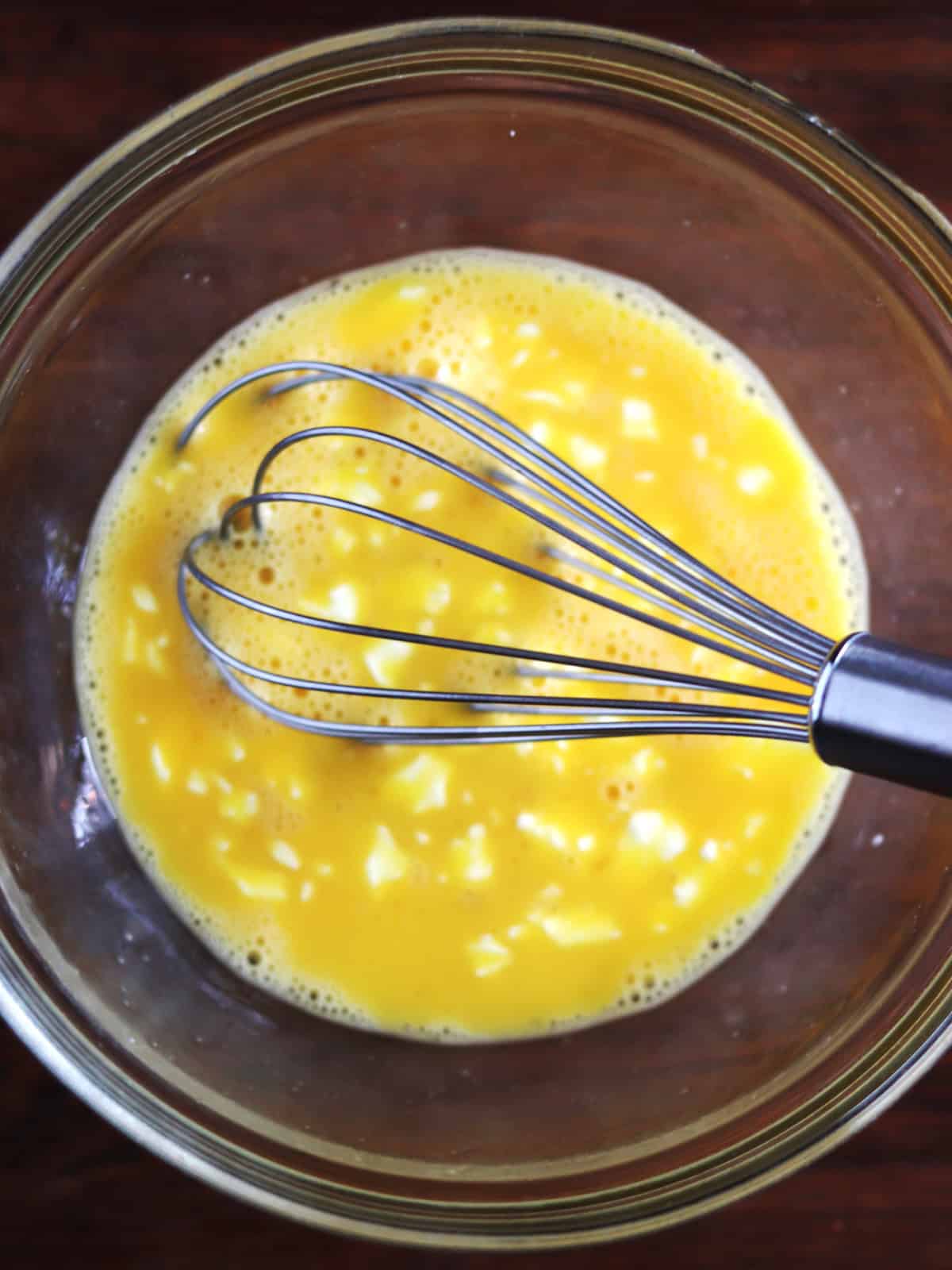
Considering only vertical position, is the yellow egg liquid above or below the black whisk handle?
above

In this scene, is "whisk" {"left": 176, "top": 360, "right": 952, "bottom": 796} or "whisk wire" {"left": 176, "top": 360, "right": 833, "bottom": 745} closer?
"whisk" {"left": 176, "top": 360, "right": 952, "bottom": 796}

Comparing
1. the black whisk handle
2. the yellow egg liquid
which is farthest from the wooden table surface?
the black whisk handle

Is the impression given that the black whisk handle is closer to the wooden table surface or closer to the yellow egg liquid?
the yellow egg liquid

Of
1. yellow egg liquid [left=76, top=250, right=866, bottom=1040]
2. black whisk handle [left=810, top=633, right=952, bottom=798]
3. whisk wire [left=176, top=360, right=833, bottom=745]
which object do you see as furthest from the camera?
yellow egg liquid [left=76, top=250, right=866, bottom=1040]

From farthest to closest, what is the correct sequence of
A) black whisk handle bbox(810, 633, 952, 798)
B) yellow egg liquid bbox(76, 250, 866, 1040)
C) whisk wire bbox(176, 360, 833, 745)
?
yellow egg liquid bbox(76, 250, 866, 1040) → whisk wire bbox(176, 360, 833, 745) → black whisk handle bbox(810, 633, 952, 798)

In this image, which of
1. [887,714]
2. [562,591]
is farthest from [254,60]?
[887,714]

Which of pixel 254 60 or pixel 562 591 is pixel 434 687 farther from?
pixel 254 60

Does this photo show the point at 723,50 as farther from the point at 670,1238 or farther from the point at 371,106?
the point at 670,1238

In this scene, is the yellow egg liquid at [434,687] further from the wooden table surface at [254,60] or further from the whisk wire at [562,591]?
the wooden table surface at [254,60]
